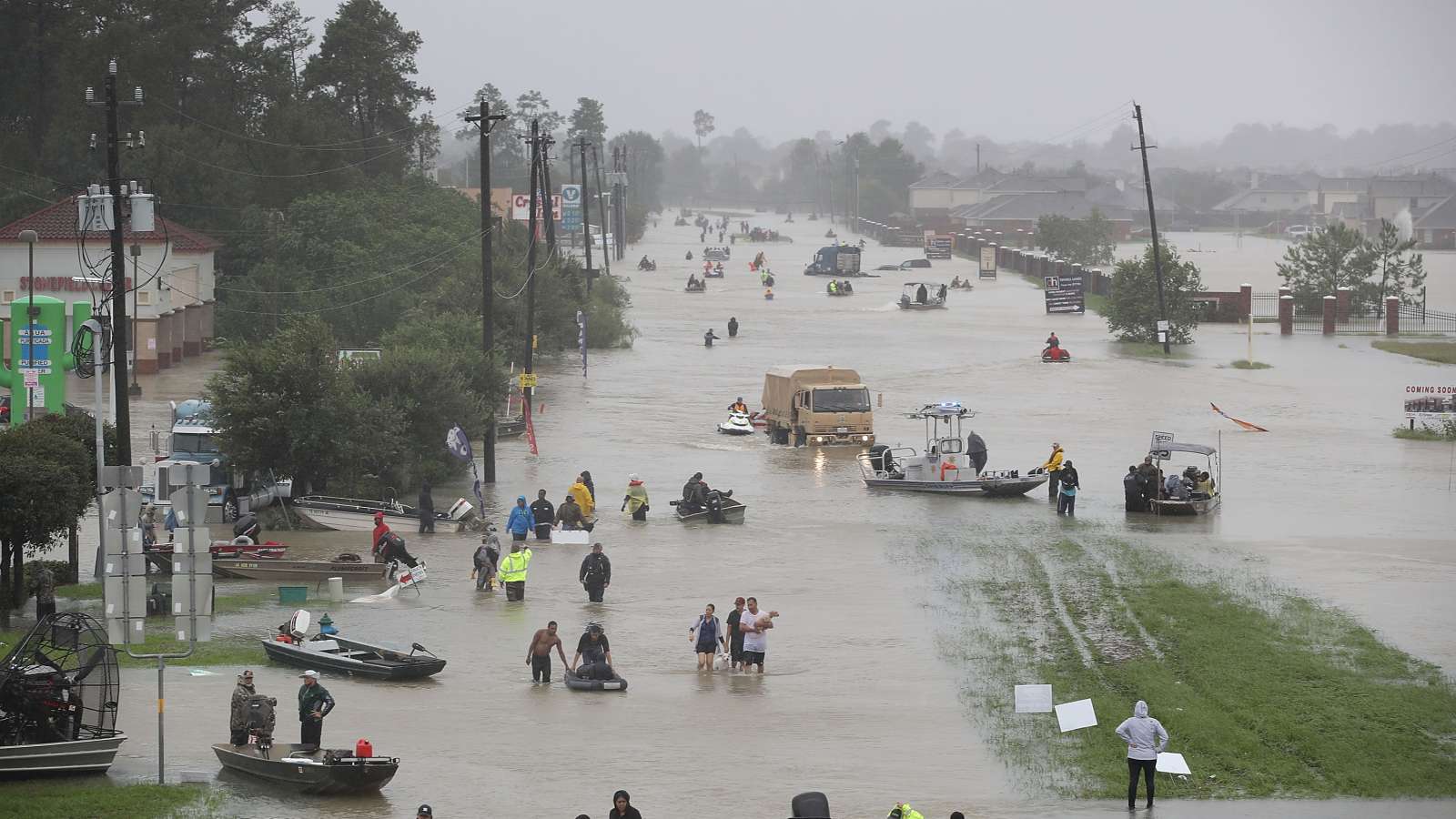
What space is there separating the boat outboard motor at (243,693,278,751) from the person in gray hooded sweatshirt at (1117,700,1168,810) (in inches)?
346

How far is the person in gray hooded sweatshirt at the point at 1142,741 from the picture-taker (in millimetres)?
18156

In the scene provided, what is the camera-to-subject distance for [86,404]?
54.0 meters

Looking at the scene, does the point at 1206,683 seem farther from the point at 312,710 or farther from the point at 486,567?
the point at 486,567

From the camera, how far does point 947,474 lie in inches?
1597

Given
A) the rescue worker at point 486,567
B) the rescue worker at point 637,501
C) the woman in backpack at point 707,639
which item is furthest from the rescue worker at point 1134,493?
the woman in backpack at point 707,639

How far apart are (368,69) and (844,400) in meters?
54.9

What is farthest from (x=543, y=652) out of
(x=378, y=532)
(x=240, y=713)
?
(x=378, y=532)

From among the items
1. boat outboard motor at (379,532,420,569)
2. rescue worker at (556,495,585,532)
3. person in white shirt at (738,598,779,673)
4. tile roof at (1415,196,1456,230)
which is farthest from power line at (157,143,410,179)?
tile roof at (1415,196,1456,230)

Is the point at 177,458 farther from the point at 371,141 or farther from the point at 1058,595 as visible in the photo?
the point at 371,141

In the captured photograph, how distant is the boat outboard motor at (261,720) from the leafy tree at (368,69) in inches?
3162

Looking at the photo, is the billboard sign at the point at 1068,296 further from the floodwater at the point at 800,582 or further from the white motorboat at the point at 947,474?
the white motorboat at the point at 947,474

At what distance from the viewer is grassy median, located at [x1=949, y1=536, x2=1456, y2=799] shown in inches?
782

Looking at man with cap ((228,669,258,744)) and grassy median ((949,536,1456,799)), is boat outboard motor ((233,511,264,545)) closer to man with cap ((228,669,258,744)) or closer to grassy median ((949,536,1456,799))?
man with cap ((228,669,258,744))

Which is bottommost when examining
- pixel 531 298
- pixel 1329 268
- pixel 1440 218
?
pixel 531 298
